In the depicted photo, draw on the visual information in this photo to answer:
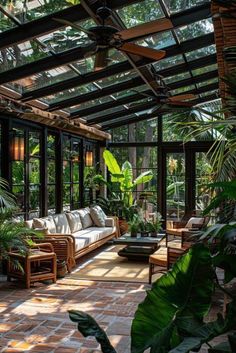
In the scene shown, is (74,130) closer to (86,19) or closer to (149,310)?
(86,19)

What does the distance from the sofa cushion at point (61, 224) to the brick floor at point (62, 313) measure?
5.61ft

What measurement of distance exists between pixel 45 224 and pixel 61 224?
0.81 meters

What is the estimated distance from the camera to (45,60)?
19.8ft

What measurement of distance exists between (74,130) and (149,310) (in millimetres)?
8363

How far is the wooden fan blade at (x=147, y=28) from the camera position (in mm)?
4121

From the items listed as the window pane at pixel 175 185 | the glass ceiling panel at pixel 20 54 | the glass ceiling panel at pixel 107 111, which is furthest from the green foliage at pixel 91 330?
the window pane at pixel 175 185

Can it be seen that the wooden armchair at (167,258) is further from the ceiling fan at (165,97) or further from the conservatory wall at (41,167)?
the ceiling fan at (165,97)

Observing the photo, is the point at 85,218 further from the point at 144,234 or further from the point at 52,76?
the point at 52,76

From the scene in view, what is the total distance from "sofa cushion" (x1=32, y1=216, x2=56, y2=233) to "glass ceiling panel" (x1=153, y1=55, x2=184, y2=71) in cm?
354

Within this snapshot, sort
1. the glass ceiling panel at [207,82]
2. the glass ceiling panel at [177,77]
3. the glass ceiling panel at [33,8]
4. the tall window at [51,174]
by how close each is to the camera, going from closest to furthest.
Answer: the glass ceiling panel at [33,8] → the glass ceiling panel at [177,77] → the tall window at [51,174] → the glass ceiling panel at [207,82]

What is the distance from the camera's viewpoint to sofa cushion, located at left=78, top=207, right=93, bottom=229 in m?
9.61

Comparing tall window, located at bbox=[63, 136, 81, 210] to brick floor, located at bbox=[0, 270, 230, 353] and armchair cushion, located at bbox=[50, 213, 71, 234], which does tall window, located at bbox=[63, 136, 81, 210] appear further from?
brick floor, located at bbox=[0, 270, 230, 353]

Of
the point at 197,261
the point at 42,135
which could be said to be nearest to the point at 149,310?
the point at 197,261

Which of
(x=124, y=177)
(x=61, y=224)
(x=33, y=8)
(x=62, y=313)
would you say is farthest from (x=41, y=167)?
(x=33, y=8)
